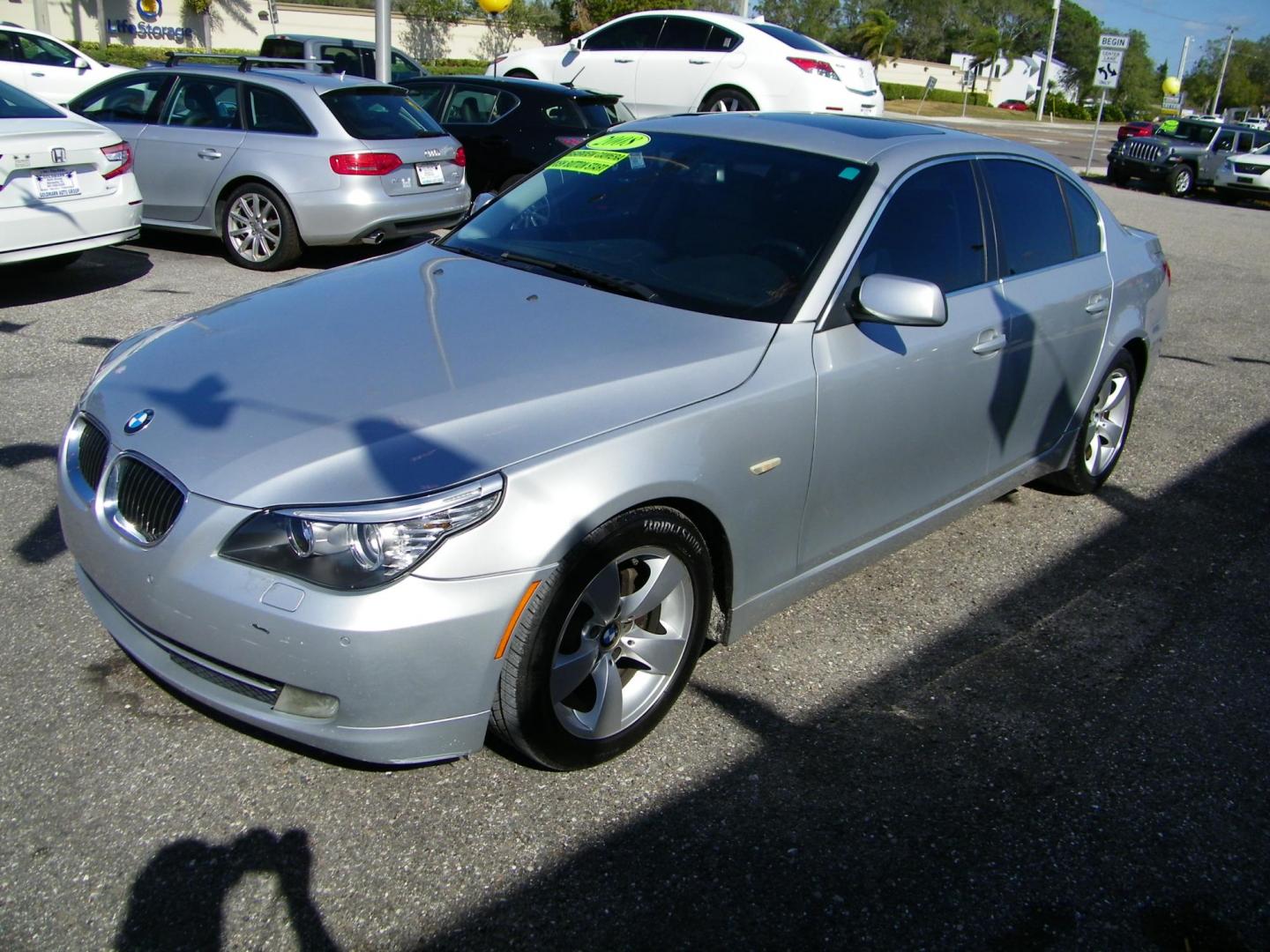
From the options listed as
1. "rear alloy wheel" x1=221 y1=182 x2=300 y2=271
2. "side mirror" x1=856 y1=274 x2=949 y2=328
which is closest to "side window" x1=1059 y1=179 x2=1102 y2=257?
"side mirror" x1=856 y1=274 x2=949 y2=328

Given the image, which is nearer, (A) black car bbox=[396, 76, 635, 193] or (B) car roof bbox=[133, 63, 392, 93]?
(B) car roof bbox=[133, 63, 392, 93]

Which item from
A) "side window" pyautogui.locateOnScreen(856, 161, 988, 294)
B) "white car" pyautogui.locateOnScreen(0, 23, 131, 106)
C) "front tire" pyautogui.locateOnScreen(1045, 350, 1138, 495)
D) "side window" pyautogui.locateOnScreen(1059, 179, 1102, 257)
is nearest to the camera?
"side window" pyautogui.locateOnScreen(856, 161, 988, 294)

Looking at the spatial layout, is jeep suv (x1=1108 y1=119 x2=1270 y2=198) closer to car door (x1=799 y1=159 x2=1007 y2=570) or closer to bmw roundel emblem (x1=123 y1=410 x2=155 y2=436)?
car door (x1=799 y1=159 x2=1007 y2=570)

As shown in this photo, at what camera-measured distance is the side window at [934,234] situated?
3.62 m

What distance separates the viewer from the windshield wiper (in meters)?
3.46

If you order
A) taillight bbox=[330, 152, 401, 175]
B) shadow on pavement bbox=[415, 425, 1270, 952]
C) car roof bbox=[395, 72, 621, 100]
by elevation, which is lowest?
shadow on pavement bbox=[415, 425, 1270, 952]

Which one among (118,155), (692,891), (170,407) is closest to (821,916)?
(692,891)

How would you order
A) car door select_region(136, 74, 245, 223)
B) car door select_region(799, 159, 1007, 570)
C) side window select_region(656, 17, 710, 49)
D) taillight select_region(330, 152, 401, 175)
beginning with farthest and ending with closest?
side window select_region(656, 17, 710, 49)
car door select_region(136, 74, 245, 223)
taillight select_region(330, 152, 401, 175)
car door select_region(799, 159, 1007, 570)

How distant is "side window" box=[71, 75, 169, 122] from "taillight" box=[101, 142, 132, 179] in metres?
1.35

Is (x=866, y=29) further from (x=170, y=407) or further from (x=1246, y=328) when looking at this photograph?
(x=170, y=407)

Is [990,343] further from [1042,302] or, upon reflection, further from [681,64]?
[681,64]

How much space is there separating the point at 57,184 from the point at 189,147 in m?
1.66

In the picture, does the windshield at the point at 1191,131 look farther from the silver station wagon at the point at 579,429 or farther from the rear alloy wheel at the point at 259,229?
the silver station wagon at the point at 579,429

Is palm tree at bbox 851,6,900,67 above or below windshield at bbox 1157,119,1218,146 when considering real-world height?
above
